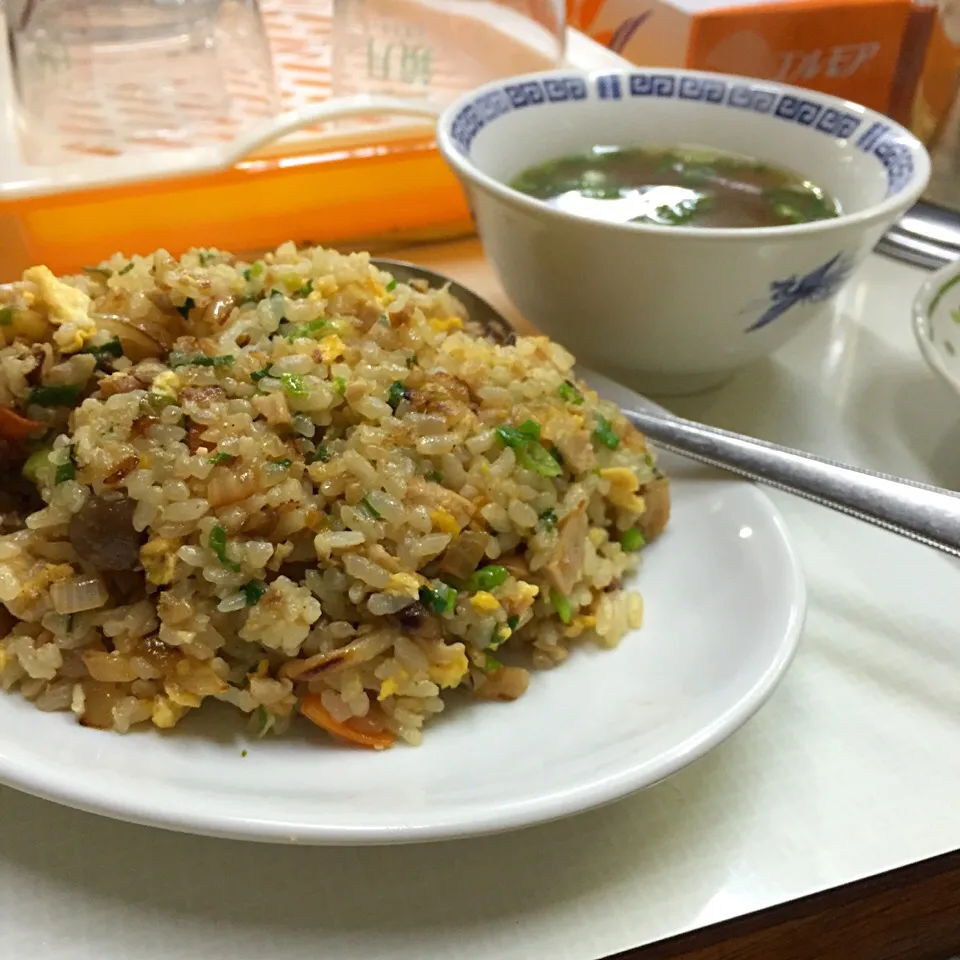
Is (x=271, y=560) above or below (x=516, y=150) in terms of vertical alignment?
below

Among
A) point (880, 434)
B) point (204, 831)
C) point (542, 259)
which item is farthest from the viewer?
point (880, 434)

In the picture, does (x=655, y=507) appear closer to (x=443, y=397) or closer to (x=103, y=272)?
(x=443, y=397)

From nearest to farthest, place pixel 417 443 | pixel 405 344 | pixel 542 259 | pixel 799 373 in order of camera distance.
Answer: pixel 417 443 → pixel 405 344 → pixel 542 259 → pixel 799 373

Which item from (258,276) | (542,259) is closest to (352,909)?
(258,276)

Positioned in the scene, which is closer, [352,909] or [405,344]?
[352,909]

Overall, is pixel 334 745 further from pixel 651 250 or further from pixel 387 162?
pixel 387 162

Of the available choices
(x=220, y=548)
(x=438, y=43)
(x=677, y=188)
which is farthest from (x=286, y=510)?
(x=438, y=43)
